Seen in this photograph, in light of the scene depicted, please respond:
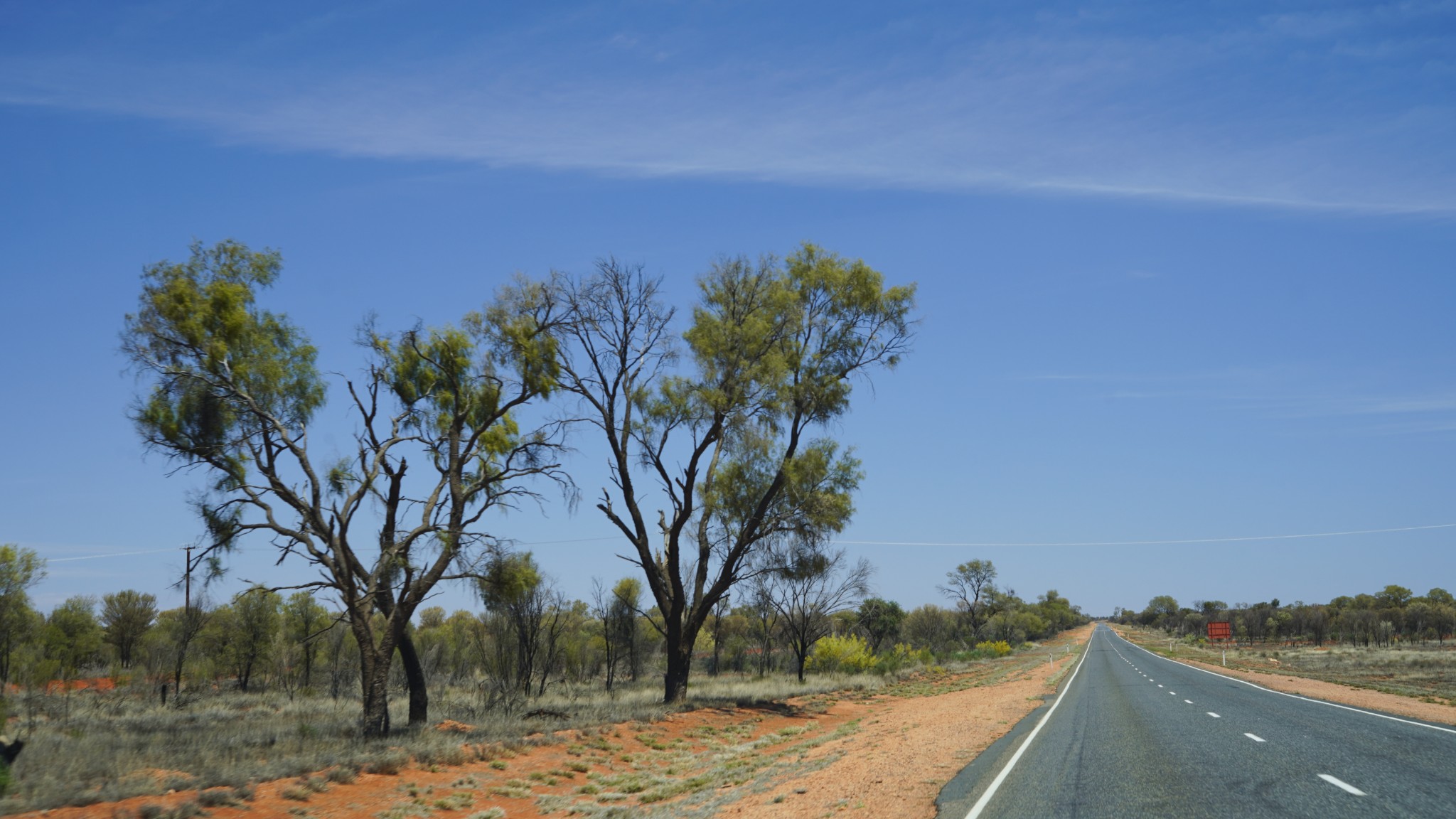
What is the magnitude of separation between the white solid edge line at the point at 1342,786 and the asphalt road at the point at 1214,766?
2cm

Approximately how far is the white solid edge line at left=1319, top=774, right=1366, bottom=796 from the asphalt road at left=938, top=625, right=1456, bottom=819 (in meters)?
0.02

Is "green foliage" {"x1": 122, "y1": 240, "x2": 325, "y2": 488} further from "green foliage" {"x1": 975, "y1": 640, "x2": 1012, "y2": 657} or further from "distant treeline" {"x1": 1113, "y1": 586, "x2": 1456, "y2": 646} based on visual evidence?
"distant treeline" {"x1": 1113, "y1": 586, "x2": 1456, "y2": 646}

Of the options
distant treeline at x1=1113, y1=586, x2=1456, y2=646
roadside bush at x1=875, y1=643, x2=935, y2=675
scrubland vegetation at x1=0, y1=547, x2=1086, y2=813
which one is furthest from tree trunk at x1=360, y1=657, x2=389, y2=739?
distant treeline at x1=1113, y1=586, x2=1456, y2=646

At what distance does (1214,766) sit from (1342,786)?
1.95 m

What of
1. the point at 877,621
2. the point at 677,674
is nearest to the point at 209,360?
the point at 677,674

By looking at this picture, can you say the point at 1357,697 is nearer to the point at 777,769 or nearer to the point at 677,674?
the point at 677,674

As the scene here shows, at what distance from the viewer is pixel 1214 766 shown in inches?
465

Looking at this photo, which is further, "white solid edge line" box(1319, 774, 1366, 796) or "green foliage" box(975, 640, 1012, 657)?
"green foliage" box(975, 640, 1012, 657)

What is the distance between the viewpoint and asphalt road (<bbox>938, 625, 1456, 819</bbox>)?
9.23 meters

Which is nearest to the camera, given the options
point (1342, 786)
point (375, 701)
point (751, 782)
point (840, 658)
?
point (1342, 786)

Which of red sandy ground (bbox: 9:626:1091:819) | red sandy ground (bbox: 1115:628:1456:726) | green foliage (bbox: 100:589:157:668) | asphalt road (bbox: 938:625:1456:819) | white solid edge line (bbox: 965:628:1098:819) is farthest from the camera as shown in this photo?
green foliage (bbox: 100:589:157:668)

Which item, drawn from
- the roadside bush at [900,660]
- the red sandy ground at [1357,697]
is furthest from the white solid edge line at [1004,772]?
the roadside bush at [900,660]

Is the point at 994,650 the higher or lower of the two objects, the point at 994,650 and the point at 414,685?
the lower

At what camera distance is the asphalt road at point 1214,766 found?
9227 millimetres
